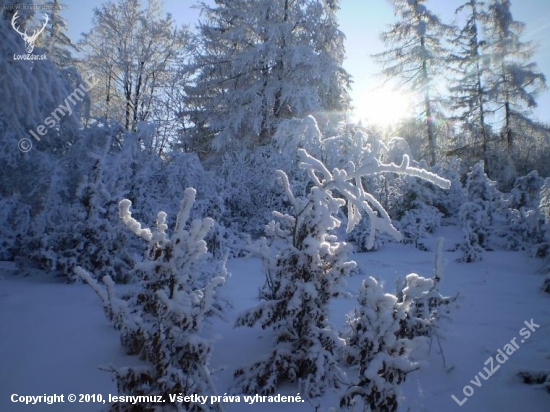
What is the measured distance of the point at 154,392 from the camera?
2.16 m

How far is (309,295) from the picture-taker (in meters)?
2.81

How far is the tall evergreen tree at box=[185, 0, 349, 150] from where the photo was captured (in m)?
11.9

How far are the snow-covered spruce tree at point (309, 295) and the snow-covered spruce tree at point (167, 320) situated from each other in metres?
0.78

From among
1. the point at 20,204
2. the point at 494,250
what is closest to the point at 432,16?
the point at 494,250

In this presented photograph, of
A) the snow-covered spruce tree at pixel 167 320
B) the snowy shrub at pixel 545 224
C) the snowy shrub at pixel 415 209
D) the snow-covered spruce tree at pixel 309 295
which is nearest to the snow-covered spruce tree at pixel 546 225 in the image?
the snowy shrub at pixel 545 224

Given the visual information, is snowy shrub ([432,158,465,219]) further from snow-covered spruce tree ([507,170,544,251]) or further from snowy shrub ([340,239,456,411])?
snowy shrub ([340,239,456,411])

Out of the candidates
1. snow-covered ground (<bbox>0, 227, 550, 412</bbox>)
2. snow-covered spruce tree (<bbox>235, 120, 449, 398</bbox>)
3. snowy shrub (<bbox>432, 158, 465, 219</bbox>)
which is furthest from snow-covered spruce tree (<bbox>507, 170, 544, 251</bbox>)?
snow-covered spruce tree (<bbox>235, 120, 449, 398</bbox>)

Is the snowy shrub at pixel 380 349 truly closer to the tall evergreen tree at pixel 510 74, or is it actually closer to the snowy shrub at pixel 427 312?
the snowy shrub at pixel 427 312

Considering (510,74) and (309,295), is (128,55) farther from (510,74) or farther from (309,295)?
(510,74)

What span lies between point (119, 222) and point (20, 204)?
78.5 inches

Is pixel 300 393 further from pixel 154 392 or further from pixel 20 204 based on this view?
pixel 20 204

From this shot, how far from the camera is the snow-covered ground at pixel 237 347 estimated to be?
2.67 m

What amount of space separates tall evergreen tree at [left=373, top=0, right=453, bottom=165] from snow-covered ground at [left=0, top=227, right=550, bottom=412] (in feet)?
44.1

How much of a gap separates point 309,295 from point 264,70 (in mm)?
11973
